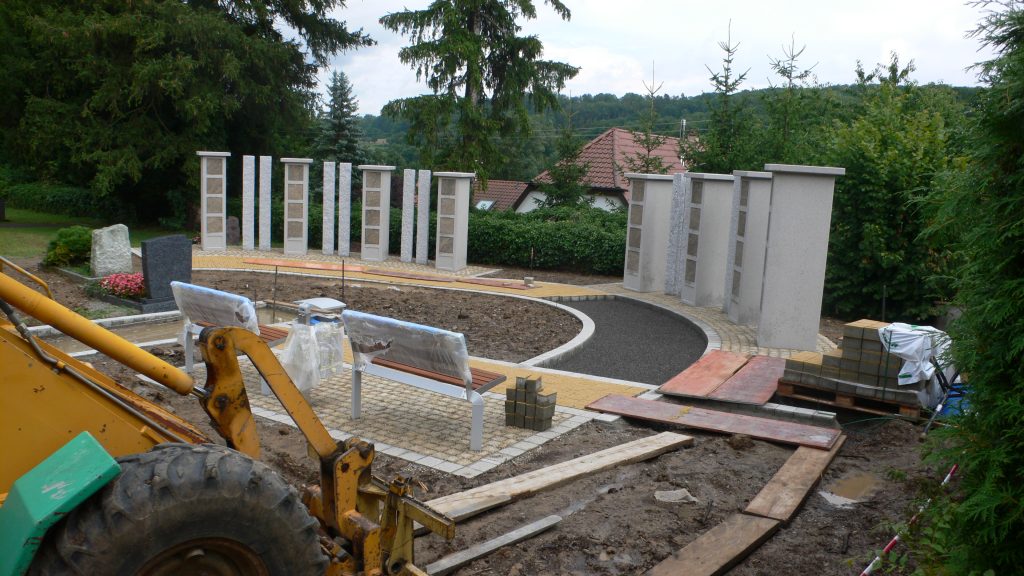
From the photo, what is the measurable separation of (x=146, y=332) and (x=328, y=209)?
1215 cm

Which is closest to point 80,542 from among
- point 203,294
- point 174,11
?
point 203,294

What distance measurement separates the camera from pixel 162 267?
13.3m

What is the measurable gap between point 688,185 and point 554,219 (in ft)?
26.0

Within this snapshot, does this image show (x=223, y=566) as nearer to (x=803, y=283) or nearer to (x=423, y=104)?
(x=803, y=283)

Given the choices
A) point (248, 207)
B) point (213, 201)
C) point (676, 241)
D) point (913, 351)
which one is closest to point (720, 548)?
point (913, 351)

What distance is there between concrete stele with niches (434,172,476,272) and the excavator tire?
728 inches

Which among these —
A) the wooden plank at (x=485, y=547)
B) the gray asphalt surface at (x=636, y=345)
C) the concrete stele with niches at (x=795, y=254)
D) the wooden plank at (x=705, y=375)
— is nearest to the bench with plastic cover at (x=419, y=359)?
the wooden plank at (x=485, y=547)

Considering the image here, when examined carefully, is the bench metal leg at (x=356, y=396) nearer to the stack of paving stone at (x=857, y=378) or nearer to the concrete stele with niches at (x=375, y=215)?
the stack of paving stone at (x=857, y=378)

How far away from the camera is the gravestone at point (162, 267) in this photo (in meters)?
13.2

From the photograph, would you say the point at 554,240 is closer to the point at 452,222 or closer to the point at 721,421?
the point at 452,222

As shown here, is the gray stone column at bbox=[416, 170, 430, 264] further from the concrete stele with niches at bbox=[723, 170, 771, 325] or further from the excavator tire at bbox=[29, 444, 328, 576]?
the excavator tire at bbox=[29, 444, 328, 576]

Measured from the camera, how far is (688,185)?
1755 centimetres

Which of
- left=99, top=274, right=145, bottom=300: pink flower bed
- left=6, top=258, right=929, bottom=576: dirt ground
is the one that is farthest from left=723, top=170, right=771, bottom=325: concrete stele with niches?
left=99, top=274, right=145, bottom=300: pink flower bed

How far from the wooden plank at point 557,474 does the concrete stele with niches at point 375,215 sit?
16.2 m
